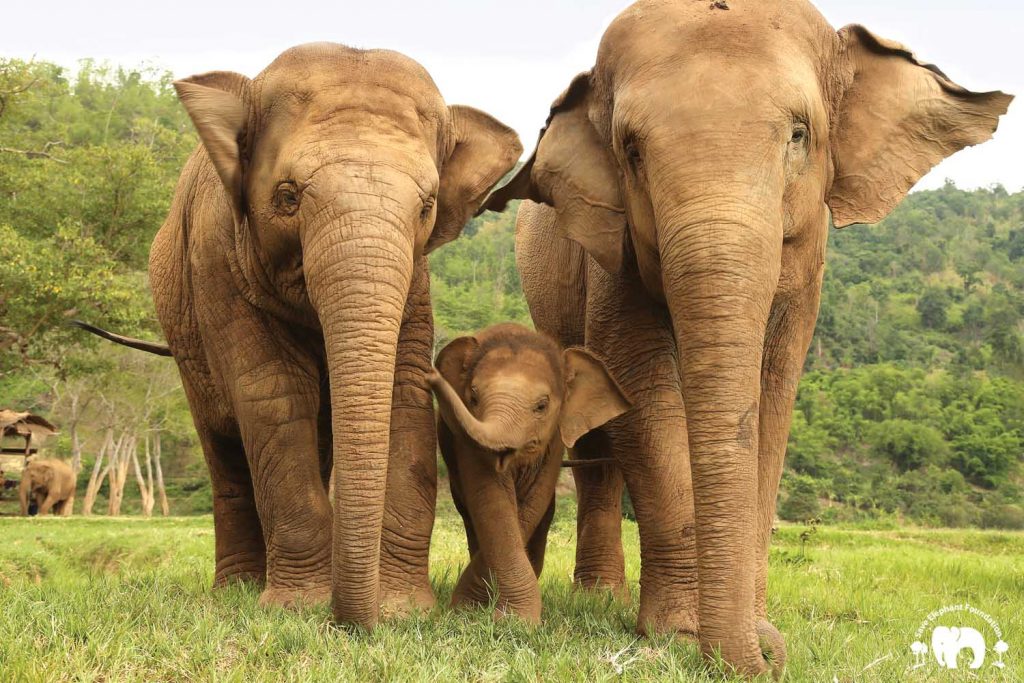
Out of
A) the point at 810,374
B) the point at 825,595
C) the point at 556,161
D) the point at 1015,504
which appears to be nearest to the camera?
the point at 556,161

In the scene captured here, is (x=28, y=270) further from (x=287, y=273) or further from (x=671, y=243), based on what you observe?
(x=671, y=243)

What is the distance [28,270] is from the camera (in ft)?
67.5

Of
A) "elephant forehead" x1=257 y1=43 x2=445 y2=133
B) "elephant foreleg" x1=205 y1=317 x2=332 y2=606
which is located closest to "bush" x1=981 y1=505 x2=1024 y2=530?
"elephant foreleg" x1=205 y1=317 x2=332 y2=606

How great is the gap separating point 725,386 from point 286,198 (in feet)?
7.95

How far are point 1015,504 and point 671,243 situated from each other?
44.9 meters

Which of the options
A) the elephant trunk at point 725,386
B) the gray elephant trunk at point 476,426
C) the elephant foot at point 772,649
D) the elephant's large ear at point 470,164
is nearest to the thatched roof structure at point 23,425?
the elephant's large ear at point 470,164

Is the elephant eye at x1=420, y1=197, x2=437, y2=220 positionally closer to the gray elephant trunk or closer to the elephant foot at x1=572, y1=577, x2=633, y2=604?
the gray elephant trunk

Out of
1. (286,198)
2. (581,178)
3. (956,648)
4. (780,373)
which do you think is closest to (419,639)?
(286,198)

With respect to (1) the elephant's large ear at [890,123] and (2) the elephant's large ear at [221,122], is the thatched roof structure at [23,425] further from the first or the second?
(1) the elephant's large ear at [890,123]

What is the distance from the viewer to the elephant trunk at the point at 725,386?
4.77 metres

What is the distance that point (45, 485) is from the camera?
34.6 metres

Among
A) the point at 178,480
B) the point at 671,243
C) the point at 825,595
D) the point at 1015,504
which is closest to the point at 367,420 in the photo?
the point at 671,243

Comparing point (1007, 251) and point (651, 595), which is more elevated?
point (1007, 251)

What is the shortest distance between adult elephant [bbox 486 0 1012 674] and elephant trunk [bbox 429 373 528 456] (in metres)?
0.68
